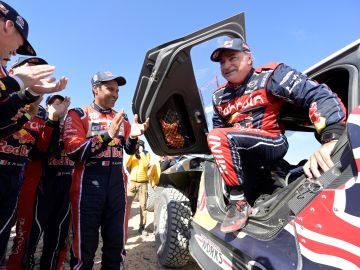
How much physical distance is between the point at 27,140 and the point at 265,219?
7.21ft

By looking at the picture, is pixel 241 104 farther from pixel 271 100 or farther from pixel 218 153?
pixel 218 153

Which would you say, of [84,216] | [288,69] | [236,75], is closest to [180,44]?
[236,75]

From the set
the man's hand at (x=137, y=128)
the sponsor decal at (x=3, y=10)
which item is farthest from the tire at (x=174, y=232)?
the sponsor decal at (x=3, y=10)

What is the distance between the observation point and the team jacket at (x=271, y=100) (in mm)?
1918

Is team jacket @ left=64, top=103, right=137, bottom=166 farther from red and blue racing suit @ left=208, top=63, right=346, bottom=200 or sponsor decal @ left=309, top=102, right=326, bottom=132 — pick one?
sponsor decal @ left=309, top=102, right=326, bottom=132

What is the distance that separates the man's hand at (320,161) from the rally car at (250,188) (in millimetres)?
46

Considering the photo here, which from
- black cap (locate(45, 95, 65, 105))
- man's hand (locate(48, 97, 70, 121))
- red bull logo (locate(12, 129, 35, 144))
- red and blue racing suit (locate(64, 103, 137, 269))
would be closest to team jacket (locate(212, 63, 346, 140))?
red and blue racing suit (locate(64, 103, 137, 269))

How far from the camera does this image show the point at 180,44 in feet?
8.23

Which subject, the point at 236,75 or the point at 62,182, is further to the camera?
the point at 62,182

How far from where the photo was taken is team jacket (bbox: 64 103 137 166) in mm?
2656

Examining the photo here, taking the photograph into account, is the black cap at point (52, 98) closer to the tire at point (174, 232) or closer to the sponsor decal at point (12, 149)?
the sponsor decal at point (12, 149)

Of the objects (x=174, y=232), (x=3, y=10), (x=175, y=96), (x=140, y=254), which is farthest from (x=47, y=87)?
(x=140, y=254)

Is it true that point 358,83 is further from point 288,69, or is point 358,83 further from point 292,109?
point 292,109

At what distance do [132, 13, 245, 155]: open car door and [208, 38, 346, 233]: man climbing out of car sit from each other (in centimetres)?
21
